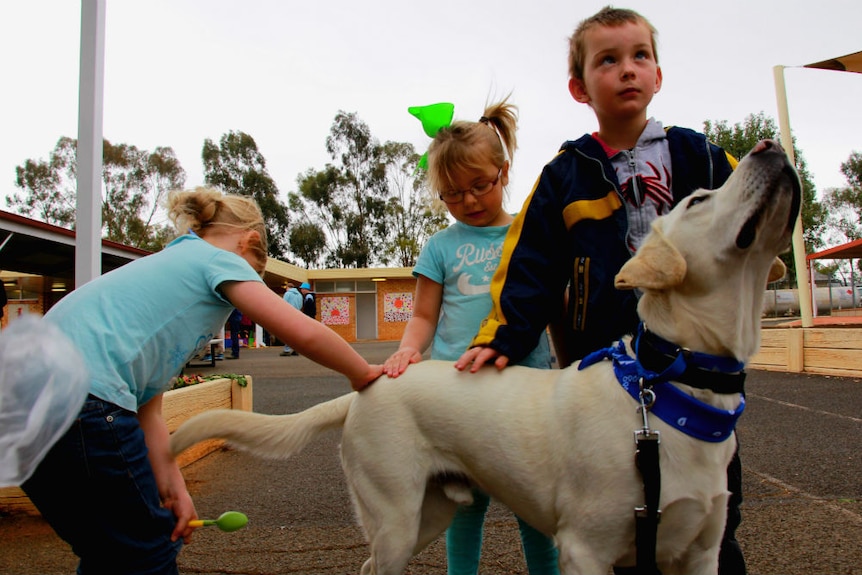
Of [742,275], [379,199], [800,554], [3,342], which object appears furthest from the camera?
[379,199]

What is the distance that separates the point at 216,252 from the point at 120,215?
5202 centimetres

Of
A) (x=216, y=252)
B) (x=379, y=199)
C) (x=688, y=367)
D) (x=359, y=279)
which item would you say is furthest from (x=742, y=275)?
(x=379, y=199)

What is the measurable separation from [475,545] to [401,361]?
89cm

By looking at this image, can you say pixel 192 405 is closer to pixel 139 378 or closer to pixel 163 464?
pixel 163 464

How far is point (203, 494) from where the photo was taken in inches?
176

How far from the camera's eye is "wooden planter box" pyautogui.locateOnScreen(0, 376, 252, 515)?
12.5 ft

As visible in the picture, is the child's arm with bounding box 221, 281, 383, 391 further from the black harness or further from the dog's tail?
the black harness

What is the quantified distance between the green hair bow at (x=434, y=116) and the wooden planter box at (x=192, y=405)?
3.08 m

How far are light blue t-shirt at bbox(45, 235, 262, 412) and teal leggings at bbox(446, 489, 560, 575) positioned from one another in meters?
1.28

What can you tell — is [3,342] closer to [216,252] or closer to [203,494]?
[216,252]

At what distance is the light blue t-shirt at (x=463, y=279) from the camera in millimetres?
2660

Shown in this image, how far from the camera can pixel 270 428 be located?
2.38 metres

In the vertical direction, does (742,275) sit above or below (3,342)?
above

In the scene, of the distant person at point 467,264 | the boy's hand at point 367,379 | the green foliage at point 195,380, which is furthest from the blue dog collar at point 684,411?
the green foliage at point 195,380
